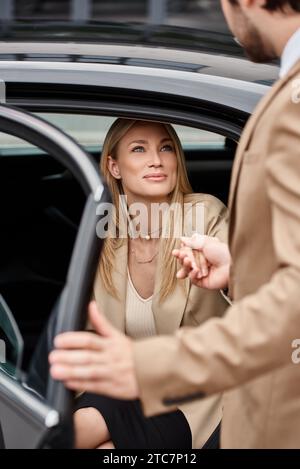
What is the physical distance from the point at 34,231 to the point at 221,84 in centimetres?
166

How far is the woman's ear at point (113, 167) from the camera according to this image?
110 inches

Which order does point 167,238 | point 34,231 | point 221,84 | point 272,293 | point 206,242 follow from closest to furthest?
point 272,293
point 206,242
point 221,84
point 167,238
point 34,231

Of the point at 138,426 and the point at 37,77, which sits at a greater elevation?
the point at 37,77

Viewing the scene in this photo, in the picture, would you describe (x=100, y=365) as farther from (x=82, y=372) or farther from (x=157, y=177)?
(x=157, y=177)

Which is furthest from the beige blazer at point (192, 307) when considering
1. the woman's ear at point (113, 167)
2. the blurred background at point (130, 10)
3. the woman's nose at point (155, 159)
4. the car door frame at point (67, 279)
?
the blurred background at point (130, 10)

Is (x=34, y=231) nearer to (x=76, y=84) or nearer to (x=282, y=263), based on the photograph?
(x=76, y=84)

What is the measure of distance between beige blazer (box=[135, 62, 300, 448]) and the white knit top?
947 mm

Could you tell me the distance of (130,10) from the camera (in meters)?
15.4

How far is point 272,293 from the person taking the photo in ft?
4.83

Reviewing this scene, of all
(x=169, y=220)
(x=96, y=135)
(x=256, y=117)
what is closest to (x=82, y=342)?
(x=256, y=117)

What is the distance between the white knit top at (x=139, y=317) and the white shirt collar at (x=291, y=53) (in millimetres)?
1072

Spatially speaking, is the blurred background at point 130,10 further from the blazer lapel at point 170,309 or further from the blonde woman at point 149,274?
the blazer lapel at point 170,309

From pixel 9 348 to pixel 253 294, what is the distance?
930 mm
